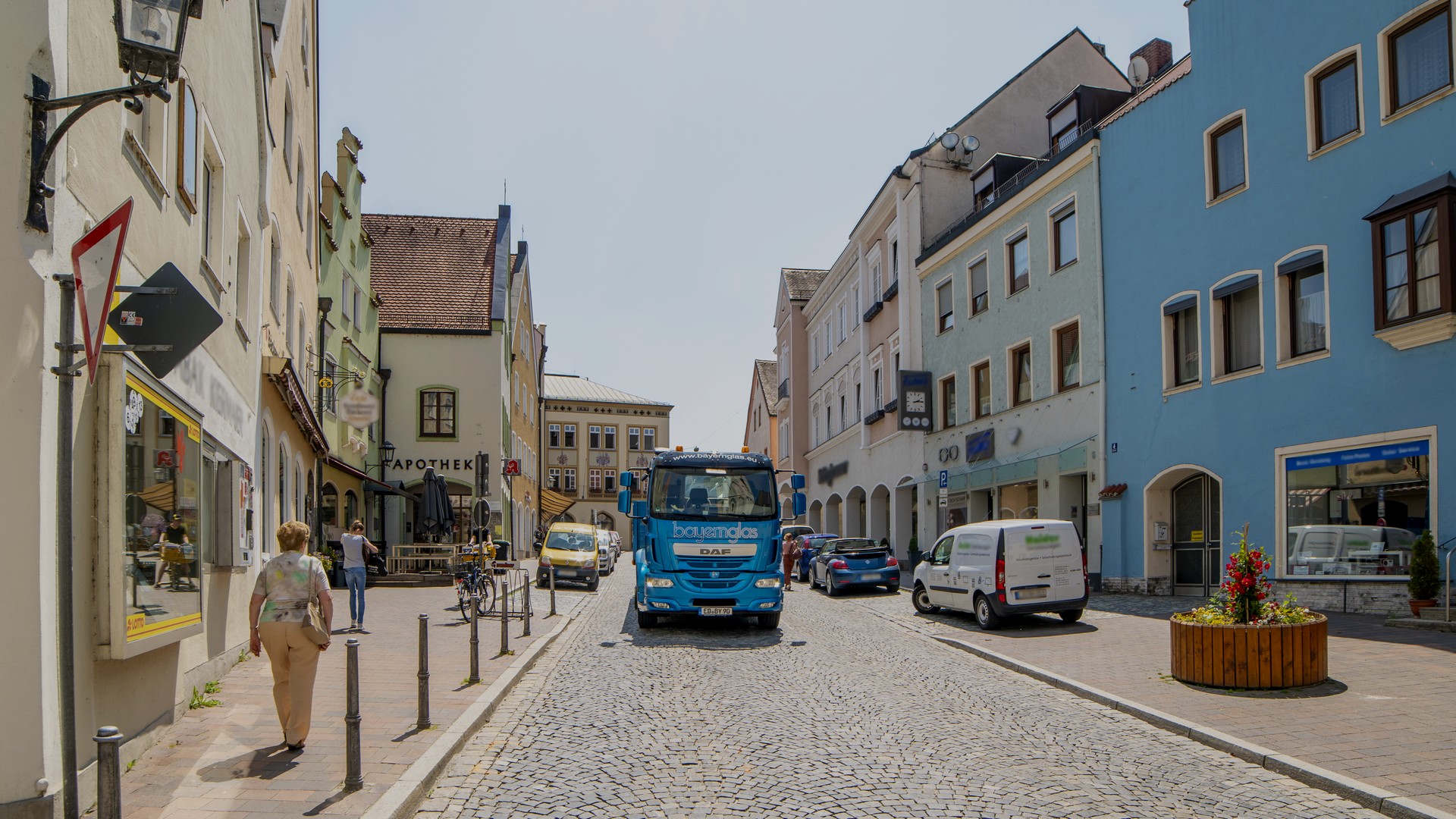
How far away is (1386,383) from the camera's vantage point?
15859 mm

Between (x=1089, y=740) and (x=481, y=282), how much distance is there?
36.2 metres

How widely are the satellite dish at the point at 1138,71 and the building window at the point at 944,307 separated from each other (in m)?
7.55

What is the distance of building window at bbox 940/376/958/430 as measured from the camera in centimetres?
3253

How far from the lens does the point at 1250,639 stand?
10117 millimetres

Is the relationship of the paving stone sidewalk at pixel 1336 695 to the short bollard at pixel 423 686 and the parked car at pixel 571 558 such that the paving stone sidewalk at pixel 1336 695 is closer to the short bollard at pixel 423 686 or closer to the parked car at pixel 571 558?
the short bollard at pixel 423 686

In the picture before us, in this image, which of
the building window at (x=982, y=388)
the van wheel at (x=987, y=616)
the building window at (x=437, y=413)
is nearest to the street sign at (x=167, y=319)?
the van wheel at (x=987, y=616)

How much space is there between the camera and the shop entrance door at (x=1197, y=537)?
20609 millimetres

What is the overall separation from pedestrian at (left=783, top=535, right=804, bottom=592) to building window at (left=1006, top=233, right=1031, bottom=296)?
28.5 feet

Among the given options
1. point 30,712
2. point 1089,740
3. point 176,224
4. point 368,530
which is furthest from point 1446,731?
point 368,530

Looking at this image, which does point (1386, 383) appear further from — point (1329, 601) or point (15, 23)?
point (15, 23)

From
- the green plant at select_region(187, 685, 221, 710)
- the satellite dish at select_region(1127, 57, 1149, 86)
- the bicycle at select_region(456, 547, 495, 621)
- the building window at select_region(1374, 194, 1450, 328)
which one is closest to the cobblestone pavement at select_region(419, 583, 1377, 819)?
the green plant at select_region(187, 685, 221, 710)

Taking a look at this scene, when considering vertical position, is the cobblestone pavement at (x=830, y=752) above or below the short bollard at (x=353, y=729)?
below

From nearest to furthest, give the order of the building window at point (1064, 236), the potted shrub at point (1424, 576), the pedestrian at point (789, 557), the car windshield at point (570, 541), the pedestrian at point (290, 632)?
1. the pedestrian at point (290, 632)
2. the potted shrub at point (1424, 576)
3. the building window at point (1064, 236)
4. the pedestrian at point (789, 557)
5. the car windshield at point (570, 541)

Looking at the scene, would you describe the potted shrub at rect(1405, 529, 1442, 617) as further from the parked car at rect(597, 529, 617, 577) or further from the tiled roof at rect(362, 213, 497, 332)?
the tiled roof at rect(362, 213, 497, 332)
